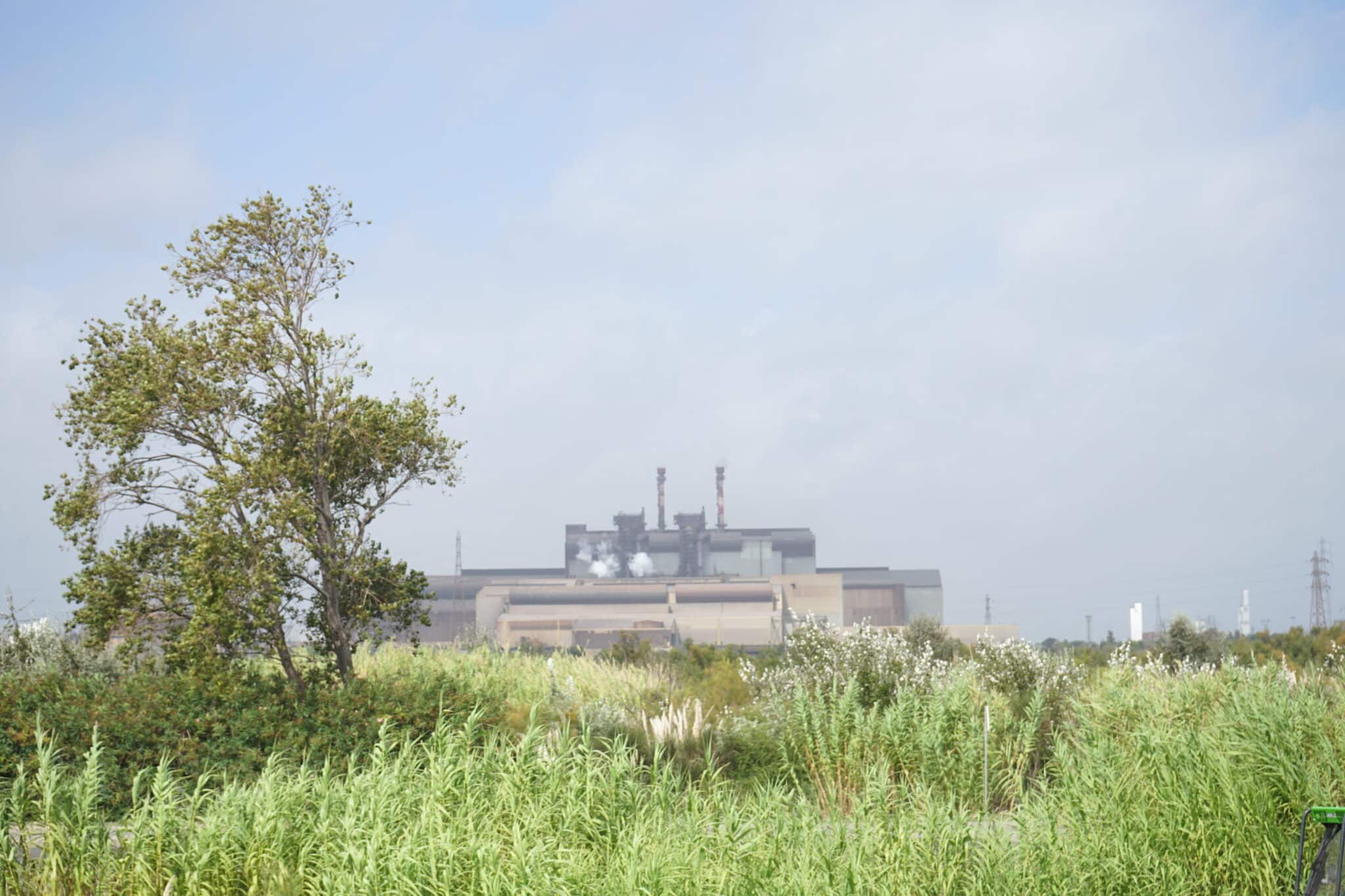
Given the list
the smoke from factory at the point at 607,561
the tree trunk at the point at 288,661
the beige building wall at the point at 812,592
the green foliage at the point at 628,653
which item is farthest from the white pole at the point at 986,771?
the smoke from factory at the point at 607,561

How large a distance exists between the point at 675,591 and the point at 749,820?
5435cm

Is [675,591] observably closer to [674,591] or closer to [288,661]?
[674,591]

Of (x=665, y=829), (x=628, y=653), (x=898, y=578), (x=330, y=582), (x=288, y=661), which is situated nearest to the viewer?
(x=665, y=829)

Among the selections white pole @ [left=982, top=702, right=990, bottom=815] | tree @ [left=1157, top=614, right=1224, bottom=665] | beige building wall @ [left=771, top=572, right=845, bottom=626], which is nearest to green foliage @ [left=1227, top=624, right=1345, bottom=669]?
tree @ [left=1157, top=614, right=1224, bottom=665]

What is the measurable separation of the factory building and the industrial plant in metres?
0.07

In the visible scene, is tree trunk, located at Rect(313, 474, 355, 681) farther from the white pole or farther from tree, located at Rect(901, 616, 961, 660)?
tree, located at Rect(901, 616, 961, 660)

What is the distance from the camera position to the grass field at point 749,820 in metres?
5.26

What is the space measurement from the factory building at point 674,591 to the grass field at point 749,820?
109 ft

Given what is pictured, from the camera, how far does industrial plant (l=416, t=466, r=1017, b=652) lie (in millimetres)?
54500

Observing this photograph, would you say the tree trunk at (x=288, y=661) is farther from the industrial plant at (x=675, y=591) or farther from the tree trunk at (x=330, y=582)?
the industrial plant at (x=675, y=591)

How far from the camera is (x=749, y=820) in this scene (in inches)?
236

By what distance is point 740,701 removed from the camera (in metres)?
15.8

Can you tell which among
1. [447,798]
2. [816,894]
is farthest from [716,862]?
[447,798]

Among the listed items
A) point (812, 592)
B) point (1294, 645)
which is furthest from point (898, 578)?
point (1294, 645)
